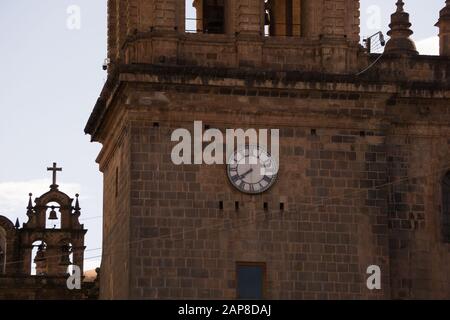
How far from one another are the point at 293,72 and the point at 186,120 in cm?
268

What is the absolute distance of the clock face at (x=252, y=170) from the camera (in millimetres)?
47250

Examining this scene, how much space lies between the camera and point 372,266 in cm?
4738

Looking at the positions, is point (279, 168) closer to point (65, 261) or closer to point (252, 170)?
point (252, 170)

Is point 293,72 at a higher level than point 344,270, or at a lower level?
higher

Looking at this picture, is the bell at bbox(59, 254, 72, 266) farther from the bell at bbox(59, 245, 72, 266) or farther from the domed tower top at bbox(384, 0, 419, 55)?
the domed tower top at bbox(384, 0, 419, 55)

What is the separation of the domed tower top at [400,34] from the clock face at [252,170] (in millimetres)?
4575

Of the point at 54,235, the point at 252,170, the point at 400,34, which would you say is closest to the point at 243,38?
the point at 252,170

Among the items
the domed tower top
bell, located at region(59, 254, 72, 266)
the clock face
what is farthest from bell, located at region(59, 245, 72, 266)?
the clock face

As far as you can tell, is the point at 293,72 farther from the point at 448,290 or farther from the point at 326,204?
the point at 448,290

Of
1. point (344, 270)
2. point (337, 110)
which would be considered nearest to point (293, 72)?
point (337, 110)

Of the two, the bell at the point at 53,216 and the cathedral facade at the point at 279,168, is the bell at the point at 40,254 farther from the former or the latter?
the cathedral facade at the point at 279,168

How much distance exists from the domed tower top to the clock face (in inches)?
180
